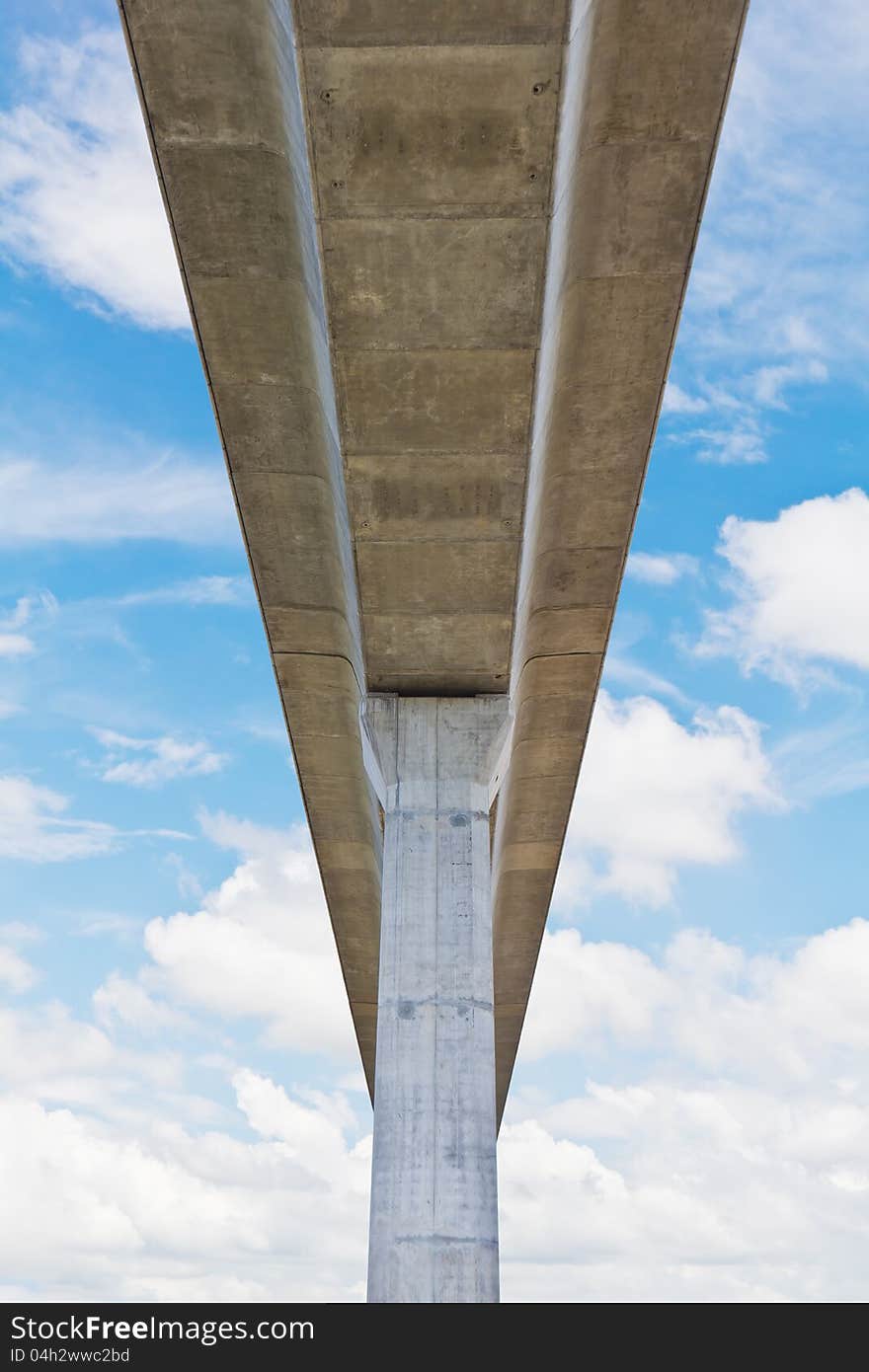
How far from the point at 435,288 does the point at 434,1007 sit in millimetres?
6217

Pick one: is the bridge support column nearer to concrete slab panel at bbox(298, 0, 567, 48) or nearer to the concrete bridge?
the concrete bridge

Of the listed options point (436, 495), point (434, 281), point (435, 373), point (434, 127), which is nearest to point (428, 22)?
point (434, 127)

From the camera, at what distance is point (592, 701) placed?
532 inches

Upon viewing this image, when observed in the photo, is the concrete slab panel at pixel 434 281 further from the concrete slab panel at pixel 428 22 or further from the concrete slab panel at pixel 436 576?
the concrete slab panel at pixel 436 576

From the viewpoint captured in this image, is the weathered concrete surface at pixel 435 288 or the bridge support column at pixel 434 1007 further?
the bridge support column at pixel 434 1007

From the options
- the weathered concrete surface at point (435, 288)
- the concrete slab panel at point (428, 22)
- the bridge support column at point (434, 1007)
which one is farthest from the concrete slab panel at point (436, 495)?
the concrete slab panel at point (428, 22)

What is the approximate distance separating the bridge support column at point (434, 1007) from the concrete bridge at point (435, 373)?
25 mm

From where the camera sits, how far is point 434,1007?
1090 centimetres

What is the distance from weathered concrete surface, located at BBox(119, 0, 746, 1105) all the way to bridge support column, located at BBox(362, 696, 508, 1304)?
0.65 meters

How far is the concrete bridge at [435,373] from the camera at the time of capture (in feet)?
23.8

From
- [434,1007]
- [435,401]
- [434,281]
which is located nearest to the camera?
[434,281]

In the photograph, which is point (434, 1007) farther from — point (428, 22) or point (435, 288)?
point (428, 22)

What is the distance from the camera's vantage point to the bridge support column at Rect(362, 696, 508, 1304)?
9.86m
